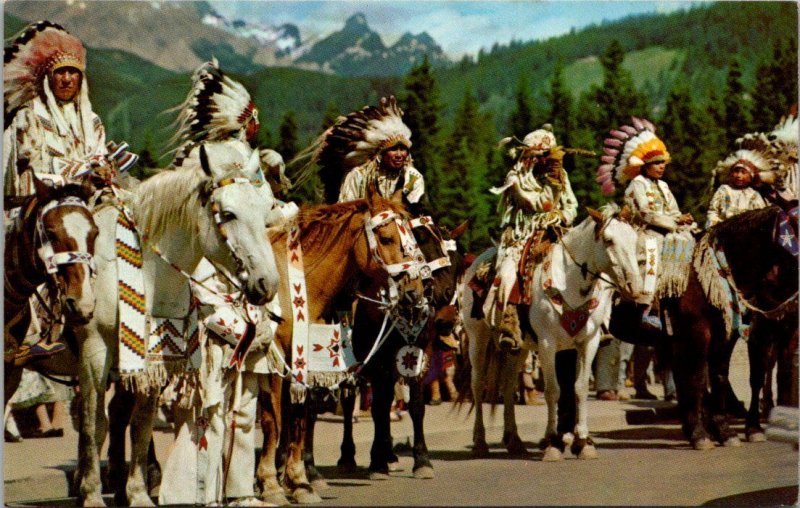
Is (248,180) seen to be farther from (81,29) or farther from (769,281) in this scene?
(769,281)

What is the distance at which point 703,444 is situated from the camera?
12.7m

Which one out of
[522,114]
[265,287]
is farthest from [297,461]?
[522,114]

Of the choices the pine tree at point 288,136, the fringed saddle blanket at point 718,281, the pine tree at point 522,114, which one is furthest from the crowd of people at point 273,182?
the pine tree at point 522,114

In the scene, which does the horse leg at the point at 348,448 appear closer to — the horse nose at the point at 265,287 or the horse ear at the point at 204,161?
the horse nose at the point at 265,287

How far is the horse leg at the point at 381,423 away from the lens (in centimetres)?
1120

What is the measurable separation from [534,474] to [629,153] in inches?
140

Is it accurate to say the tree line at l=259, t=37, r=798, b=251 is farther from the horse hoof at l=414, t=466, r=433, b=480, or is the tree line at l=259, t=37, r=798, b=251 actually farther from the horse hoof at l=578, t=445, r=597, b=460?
the horse hoof at l=414, t=466, r=433, b=480

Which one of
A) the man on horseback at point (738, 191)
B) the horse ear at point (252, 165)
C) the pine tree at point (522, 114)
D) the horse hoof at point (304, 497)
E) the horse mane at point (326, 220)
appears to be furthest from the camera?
the pine tree at point (522, 114)

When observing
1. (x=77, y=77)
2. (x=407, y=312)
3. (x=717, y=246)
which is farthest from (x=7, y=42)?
(x=717, y=246)

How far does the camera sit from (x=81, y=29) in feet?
33.6

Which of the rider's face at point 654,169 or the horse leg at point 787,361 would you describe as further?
the horse leg at point 787,361

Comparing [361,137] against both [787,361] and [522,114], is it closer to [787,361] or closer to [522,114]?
[787,361]

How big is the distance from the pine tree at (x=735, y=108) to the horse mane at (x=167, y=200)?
Answer: 1243 centimetres

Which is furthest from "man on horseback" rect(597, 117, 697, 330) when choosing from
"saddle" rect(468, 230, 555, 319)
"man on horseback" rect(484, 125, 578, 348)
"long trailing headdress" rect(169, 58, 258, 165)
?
"long trailing headdress" rect(169, 58, 258, 165)
